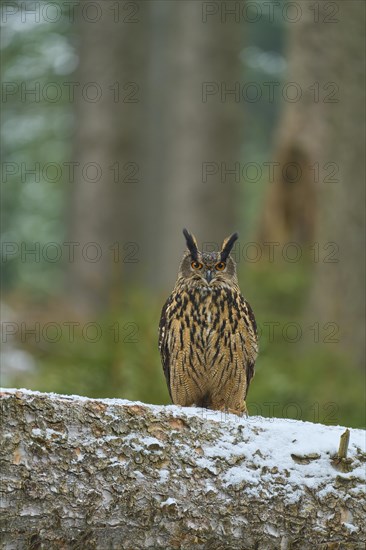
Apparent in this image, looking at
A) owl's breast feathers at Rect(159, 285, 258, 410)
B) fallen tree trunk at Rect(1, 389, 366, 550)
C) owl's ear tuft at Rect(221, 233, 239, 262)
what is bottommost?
fallen tree trunk at Rect(1, 389, 366, 550)

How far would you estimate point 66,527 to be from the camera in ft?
12.7

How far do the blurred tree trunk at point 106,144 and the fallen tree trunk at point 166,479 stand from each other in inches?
520

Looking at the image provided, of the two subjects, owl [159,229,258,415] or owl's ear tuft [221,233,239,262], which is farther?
owl's ear tuft [221,233,239,262]

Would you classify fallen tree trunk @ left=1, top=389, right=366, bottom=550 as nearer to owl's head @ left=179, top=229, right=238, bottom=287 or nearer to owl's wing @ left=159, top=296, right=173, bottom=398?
owl's wing @ left=159, top=296, right=173, bottom=398

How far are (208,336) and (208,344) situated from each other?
0.05 meters

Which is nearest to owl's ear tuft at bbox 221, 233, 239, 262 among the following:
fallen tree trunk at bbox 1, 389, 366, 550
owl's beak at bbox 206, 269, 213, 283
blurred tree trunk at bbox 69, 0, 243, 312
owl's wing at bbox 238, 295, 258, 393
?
owl's beak at bbox 206, 269, 213, 283

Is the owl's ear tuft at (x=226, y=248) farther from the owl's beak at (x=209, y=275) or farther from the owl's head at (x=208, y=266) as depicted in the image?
the owl's beak at (x=209, y=275)

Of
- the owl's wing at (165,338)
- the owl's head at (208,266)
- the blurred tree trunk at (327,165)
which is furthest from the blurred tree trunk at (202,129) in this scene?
the owl's wing at (165,338)

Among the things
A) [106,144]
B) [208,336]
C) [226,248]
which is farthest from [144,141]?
[208,336]

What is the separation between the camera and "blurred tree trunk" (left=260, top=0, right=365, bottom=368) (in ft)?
36.9

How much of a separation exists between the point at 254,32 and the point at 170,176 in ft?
43.6

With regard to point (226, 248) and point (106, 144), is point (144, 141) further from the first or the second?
point (226, 248)

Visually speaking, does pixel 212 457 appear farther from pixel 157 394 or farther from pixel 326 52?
pixel 326 52

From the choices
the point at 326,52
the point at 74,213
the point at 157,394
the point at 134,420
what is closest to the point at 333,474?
the point at 134,420
